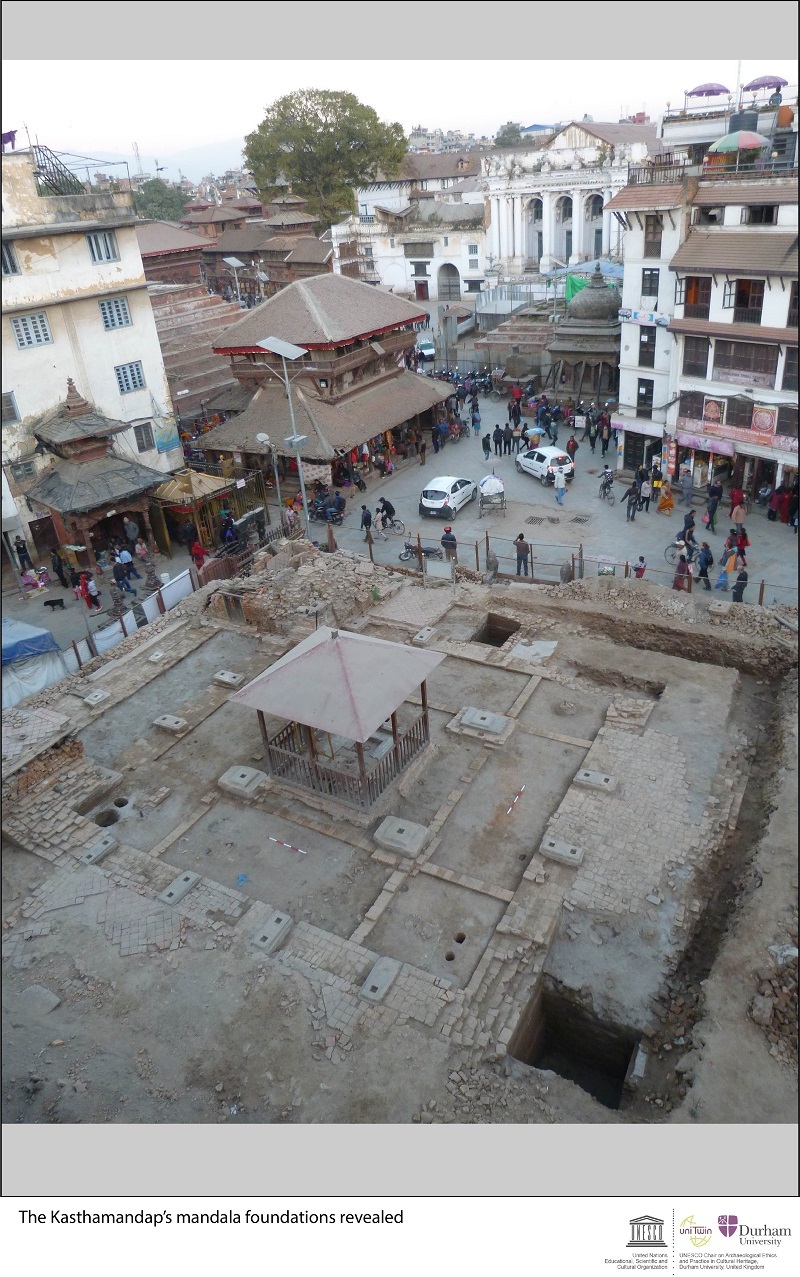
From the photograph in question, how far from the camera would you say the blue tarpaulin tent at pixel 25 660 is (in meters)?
19.2

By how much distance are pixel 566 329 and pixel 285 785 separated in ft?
94.5

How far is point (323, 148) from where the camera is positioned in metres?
67.2

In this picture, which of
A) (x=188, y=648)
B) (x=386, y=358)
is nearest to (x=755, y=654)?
(x=188, y=648)

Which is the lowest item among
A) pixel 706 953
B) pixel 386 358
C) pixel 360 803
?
pixel 706 953

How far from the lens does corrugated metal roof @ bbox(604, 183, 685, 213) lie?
85.9 feet

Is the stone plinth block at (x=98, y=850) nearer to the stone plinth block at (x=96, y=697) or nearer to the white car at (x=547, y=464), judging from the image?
A: the stone plinth block at (x=96, y=697)

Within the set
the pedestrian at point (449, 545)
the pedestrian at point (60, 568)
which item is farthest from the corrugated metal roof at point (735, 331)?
the pedestrian at point (60, 568)

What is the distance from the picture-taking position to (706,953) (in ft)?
40.3

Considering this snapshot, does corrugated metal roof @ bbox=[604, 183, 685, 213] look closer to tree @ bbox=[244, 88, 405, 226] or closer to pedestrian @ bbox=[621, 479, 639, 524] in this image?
pedestrian @ bbox=[621, 479, 639, 524]

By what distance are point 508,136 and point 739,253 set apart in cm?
14575

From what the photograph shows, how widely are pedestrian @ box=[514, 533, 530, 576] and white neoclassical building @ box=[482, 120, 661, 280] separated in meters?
40.4

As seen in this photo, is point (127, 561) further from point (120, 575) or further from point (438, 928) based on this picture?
point (438, 928)

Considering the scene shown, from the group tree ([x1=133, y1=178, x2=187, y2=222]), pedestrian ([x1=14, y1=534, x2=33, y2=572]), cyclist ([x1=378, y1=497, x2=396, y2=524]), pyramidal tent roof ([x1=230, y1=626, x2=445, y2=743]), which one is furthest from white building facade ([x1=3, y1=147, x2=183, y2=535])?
tree ([x1=133, y1=178, x2=187, y2=222])

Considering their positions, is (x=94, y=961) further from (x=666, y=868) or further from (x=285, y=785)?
(x=666, y=868)
